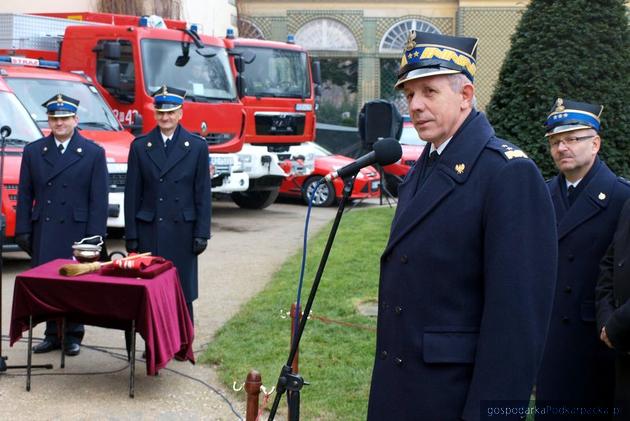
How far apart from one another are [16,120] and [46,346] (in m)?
4.74

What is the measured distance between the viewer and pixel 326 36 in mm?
31609

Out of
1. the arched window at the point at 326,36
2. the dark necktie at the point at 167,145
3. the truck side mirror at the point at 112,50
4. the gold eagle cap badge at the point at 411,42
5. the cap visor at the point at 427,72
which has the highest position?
the arched window at the point at 326,36

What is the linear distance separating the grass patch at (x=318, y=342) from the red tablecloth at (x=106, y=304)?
629 mm

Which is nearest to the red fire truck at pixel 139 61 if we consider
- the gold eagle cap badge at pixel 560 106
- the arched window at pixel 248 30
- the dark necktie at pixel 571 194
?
the gold eagle cap badge at pixel 560 106

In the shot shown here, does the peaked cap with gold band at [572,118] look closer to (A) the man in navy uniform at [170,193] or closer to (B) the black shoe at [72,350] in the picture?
(A) the man in navy uniform at [170,193]

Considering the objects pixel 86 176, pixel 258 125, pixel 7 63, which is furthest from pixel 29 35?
pixel 86 176

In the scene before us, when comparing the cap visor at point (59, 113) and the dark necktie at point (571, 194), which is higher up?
the cap visor at point (59, 113)

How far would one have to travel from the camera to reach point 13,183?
425 inches

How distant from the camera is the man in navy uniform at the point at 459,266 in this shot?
9.25ft

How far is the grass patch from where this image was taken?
6.38 metres

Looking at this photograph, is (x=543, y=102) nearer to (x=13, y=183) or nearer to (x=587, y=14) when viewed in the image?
(x=587, y=14)

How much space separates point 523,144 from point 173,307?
8.83 feet

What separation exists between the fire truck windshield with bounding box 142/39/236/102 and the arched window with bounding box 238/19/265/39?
47.2 ft

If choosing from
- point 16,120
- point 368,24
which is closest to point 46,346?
point 16,120
